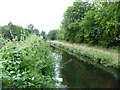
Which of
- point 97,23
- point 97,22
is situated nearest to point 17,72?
point 97,22

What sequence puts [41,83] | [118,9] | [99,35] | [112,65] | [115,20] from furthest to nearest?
1. [99,35]
2. [115,20]
3. [118,9]
4. [112,65]
5. [41,83]

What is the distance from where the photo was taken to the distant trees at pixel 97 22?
7.00 m

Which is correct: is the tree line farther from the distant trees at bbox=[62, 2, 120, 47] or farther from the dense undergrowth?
the dense undergrowth

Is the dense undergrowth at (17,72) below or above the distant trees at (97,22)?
below

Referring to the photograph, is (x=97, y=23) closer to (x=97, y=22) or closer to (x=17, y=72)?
(x=97, y=22)

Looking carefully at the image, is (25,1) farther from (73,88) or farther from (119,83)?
(119,83)

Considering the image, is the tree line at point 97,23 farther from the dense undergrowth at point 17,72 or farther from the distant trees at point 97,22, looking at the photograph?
the dense undergrowth at point 17,72

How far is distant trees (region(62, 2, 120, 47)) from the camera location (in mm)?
7005

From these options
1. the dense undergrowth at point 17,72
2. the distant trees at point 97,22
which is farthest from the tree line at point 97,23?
the dense undergrowth at point 17,72

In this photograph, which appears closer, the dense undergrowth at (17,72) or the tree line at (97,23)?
the dense undergrowth at (17,72)

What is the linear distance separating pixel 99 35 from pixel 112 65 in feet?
21.8

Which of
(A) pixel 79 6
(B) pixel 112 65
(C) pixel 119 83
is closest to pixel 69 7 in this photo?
(A) pixel 79 6

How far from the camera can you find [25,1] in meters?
6.09

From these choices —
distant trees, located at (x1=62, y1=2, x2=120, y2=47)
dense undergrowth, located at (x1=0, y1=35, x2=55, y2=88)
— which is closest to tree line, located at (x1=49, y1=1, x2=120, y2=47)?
distant trees, located at (x1=62, y1=2, x2=120, y2=47)
